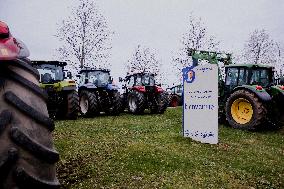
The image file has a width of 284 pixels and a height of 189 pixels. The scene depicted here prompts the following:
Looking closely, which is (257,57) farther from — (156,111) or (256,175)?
(256,175)

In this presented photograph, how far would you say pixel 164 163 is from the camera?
602cm

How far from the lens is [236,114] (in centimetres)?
1351

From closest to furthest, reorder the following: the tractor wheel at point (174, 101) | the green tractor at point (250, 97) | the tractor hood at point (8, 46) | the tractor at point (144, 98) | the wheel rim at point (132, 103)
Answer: the tractor hood at point (8, 46) → the green tractor at point (250, 97) → the tractor at point (144, 98) → the wheel rim at point (132, 103) → the tractor wheel at point (174, 101)

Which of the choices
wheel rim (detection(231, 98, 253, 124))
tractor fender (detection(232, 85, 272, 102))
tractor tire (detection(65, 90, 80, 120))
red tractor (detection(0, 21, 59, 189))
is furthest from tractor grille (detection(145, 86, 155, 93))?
red tractor (detection(0, 21, 59, 189))

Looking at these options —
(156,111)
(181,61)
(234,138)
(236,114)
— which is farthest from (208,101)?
(181,61)

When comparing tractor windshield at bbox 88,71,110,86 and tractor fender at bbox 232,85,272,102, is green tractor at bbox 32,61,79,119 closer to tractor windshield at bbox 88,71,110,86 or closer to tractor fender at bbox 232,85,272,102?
tractor windshield at bbox 88,71,110,86

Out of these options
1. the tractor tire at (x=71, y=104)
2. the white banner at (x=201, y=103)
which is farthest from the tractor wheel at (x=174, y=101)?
the white banner at (x=201, y=103)

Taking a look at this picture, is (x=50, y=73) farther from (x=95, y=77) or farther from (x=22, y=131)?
(x=22, y=131)

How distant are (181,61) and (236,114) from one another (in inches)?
1112

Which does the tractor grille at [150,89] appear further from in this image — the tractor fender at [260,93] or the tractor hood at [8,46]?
the tractor hood at [8,46]

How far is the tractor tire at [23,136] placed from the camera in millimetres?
1812

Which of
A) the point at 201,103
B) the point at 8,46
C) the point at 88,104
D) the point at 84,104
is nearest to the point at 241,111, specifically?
the point at 201,103

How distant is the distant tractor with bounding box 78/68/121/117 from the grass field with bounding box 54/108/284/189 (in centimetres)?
767

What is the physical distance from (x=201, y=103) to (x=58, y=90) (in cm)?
726
